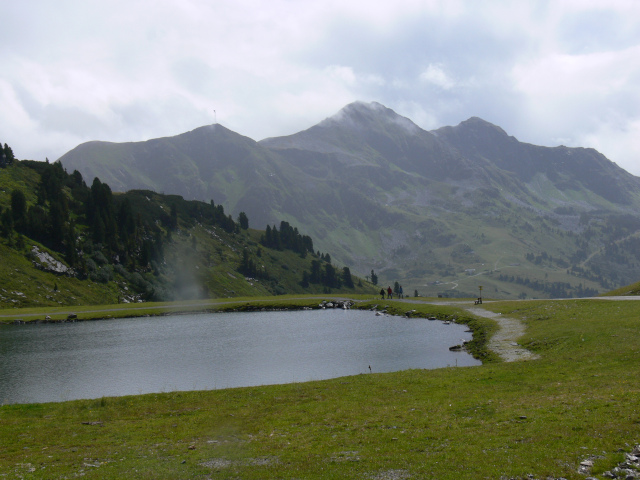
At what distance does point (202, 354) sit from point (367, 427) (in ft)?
138

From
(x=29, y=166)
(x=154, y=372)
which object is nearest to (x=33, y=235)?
(x=29, y=166)

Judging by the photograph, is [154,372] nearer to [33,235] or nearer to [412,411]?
[412,411]

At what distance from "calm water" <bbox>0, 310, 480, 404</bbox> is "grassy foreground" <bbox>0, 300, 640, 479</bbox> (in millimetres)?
11532

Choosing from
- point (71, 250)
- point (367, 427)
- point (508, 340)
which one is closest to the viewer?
point (367, 427)

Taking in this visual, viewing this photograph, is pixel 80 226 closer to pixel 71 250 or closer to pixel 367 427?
pixel 71 250

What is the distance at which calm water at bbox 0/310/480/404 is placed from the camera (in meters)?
45.7

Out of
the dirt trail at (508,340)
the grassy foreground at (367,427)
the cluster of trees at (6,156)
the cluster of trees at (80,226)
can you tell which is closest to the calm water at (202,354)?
the dirt trail at (508,340)

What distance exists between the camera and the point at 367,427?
23609 millimetres

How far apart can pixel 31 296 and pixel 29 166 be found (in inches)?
3806

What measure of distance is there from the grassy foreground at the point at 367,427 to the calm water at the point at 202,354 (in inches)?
454

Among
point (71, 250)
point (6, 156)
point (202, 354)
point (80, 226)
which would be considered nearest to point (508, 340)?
point (202, 354)

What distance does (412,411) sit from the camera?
25.9 metres

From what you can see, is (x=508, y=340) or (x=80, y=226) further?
(x=80, y=226)

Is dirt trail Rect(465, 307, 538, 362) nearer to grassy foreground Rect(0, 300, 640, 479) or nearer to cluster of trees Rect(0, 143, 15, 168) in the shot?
grassy foreground Rect(0, 300, 640, 479)
